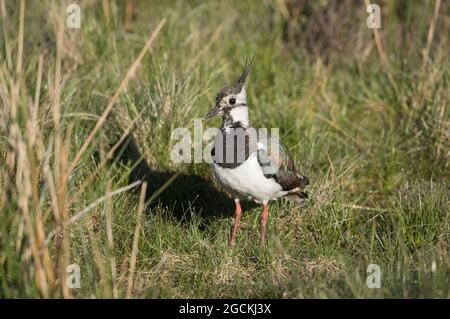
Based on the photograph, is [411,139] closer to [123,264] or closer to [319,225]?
[319,225]

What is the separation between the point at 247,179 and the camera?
15.0 feet

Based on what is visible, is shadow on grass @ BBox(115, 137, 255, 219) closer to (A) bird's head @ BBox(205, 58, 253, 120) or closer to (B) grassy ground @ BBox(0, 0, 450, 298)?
(B) grassy ground @ BBox(0, 0, 450, 298)

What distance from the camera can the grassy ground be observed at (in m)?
3.88

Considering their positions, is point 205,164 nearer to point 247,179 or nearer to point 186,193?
point 186,193

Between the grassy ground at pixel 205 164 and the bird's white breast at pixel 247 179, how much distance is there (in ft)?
0.98

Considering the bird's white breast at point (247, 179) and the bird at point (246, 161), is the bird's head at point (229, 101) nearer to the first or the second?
the bird at point (246, 161)

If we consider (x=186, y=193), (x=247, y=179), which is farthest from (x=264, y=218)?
(x=186, y=193)

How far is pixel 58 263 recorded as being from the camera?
12.2 ft

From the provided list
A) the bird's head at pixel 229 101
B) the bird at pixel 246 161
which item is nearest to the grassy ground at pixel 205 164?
the bird at pixel 246 161

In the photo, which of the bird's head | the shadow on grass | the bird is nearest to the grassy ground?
the shadow on grass

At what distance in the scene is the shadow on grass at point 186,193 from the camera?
5.32m

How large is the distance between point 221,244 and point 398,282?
1153 millimetres

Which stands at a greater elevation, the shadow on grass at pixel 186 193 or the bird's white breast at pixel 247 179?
the bird's white breast at pixel 247 179
